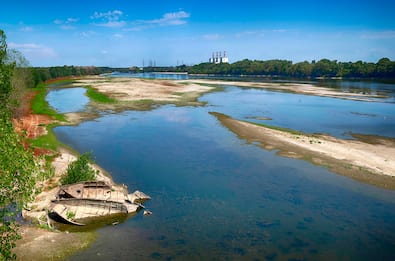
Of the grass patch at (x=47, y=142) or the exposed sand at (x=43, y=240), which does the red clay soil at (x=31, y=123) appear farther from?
the exposed sand at (x=43, y=240)

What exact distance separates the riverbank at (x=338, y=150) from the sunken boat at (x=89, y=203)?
19.2 metres

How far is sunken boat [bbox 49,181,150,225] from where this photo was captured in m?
21.5

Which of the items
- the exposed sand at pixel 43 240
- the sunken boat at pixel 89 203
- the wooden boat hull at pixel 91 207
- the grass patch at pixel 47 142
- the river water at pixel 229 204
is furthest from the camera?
the grass patch at pixel 47 142

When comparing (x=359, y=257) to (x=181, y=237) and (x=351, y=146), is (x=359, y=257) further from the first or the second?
(x=351, y=146)

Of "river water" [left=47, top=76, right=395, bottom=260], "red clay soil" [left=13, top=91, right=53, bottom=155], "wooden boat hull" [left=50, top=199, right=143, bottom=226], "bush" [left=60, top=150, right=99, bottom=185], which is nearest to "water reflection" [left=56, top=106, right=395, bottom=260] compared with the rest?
"river water" [left=47, top=76, right=395, bottom=260]

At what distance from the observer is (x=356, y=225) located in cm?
2117

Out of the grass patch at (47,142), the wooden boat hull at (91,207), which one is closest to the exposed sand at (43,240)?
the wooden boat hull at (91,207)

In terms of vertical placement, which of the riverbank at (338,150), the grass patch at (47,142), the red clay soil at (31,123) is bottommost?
the riverbank at (338,150)

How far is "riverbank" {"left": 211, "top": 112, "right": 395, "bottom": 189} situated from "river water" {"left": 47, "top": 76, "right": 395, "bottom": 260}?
61.8 inches

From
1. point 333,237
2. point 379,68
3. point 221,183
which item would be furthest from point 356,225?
point 379,68

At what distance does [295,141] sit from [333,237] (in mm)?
21691

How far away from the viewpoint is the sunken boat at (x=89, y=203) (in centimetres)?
2155

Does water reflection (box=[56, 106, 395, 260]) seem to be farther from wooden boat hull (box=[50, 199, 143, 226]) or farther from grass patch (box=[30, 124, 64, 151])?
grass patch (box=[30, 124, 64, 151])

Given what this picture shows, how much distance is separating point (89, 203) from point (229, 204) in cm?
987
